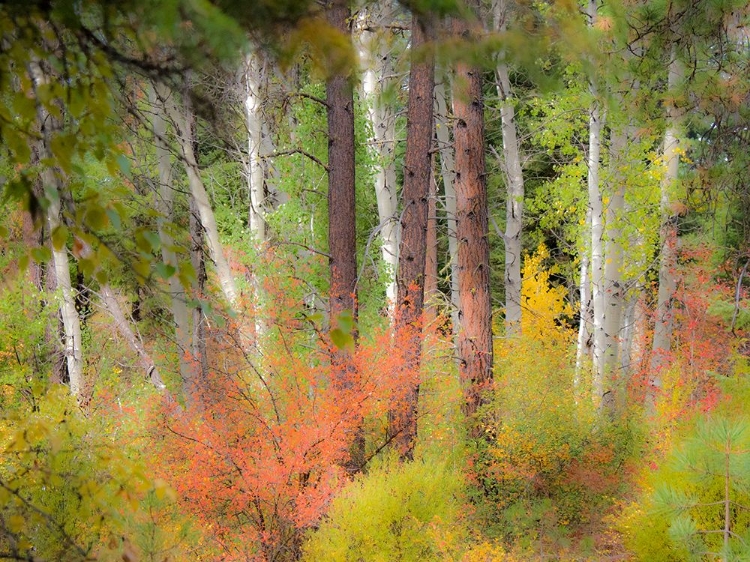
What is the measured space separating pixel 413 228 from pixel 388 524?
3.90 meters

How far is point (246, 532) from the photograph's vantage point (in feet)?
24.5

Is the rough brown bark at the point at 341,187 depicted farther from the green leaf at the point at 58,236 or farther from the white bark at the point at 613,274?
the green leaf at the point at 58,236

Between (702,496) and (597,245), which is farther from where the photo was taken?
(597,245)

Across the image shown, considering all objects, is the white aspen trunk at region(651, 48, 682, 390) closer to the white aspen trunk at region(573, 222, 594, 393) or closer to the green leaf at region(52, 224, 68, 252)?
the white aspen trunk at region(573, 222, 594, 393)

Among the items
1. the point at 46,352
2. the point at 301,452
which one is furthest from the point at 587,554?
the point at 46,352

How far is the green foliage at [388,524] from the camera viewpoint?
266 inches

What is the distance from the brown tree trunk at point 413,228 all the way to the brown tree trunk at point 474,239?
425 millimetres

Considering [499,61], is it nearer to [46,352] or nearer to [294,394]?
[294,394]

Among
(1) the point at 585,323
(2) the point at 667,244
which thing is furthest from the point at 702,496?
(1) the point at 585,323

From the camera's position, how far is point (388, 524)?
689 cm

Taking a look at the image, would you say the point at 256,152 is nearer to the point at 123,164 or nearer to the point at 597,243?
the point at 597,243

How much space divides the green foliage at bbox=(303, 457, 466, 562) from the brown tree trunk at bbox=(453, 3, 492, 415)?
2530 mm

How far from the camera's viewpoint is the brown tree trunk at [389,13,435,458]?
9.11 m

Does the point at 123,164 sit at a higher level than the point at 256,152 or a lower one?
lower
